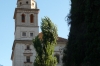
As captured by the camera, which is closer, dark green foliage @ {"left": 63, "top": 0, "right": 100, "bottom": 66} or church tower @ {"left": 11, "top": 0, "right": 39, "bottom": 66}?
dark green foliage @ {"left": 63, "top": 0, "right": 100, "bottom": 66}

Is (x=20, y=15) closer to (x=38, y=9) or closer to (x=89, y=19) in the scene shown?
(x=38, y=9)

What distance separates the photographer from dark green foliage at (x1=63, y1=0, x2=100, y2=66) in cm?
1727

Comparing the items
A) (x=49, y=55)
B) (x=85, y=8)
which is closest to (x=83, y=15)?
(x=85, y=8)

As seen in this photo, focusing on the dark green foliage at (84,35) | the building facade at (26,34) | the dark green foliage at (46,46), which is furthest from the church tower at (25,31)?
the dark green foliage at (84,35)

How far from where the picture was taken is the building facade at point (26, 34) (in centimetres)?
6131

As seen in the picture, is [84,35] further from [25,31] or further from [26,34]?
[25,31]

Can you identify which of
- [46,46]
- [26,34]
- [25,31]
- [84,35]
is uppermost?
[25,31]

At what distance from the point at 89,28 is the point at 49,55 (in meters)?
24.2

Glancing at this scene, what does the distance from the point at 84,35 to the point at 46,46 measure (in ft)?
79.1

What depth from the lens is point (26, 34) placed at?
206 feet

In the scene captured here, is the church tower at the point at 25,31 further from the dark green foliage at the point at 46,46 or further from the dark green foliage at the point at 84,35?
the dark green foliage at the point at 84,35

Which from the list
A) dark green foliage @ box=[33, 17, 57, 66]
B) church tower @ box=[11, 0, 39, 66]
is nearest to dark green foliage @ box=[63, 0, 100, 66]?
dark green foliage @ box=[33, 17, 57, 66]

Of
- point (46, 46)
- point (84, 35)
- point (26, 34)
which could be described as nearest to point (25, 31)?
point (26, 34)

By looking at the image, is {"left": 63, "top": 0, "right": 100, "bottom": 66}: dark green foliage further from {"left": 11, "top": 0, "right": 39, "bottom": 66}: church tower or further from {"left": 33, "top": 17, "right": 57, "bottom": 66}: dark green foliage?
{"left": 11, "top": 0, "right": 39, "bottom": 66}: church tower
